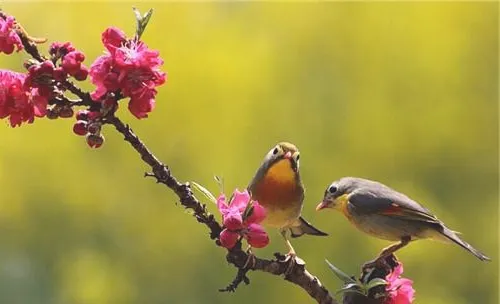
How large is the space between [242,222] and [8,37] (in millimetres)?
278

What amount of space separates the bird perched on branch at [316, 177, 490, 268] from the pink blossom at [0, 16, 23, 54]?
16.2 inches

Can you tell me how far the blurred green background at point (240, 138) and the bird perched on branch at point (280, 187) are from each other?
1.35 metres

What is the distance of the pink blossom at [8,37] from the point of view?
29.0 inches

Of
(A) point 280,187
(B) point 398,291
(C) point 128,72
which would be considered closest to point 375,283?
(B) point 398,291

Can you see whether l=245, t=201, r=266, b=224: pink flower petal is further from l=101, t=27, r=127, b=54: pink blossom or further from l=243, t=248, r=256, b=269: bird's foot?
l=101, t=27, r=127, b=54: pink blossom

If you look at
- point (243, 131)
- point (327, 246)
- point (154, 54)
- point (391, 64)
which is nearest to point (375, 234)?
point (154, 54)

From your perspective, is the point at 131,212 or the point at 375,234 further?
the point at 131,212

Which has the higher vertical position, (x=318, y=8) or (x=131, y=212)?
(x=318, y=8)

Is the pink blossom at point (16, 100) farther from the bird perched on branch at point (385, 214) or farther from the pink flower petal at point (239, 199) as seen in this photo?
the bird perched on branch at point (385, 214)

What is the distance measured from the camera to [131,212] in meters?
2.40

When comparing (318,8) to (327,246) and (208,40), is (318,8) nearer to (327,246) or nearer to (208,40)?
(208,40)

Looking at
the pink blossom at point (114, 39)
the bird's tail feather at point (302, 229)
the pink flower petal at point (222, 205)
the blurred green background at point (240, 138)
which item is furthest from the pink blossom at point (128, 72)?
the blurred green background at point (240, 138)

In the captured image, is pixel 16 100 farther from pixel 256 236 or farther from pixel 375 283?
pixel 375 283

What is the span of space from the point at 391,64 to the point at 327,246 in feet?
2.25
